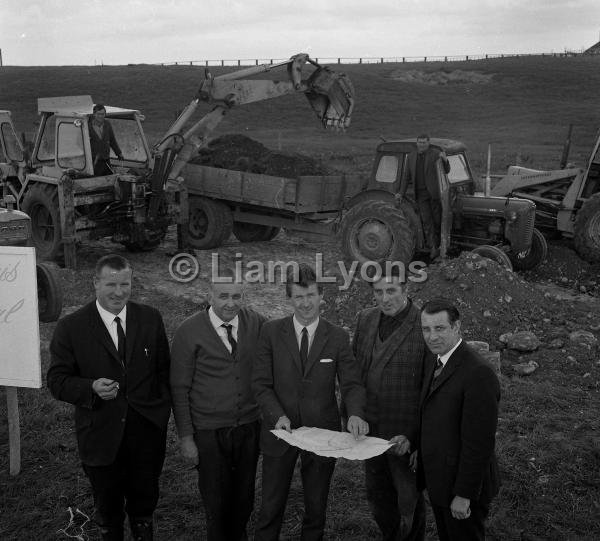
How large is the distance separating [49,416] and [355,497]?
259 centimetres

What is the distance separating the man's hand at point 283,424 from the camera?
11.8 ft

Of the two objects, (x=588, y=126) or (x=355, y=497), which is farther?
(x=588, y=126)

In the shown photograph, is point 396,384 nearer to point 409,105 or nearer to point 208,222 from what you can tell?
point 208,222

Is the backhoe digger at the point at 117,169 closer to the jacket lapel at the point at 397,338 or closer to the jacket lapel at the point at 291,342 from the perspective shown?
the jacket lapel at the point at 291,342

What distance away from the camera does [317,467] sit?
3793mm

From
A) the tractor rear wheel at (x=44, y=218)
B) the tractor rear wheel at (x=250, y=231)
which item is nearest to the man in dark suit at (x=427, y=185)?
the tractor rear wheel at (x=250, y=231)

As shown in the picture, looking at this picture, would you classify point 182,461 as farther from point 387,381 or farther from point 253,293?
point 253,293

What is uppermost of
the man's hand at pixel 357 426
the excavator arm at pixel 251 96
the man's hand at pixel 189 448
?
the excavator arm at pixel 251 96

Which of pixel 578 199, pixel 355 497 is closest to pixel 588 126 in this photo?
pixel 578 199

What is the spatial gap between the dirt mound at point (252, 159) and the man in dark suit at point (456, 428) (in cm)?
928

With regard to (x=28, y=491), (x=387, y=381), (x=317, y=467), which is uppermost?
(x=387, y=381)

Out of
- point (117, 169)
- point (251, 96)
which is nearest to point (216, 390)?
point (117, 169)

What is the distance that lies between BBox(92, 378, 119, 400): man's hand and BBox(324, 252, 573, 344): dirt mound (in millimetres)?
4779

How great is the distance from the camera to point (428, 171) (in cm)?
945
